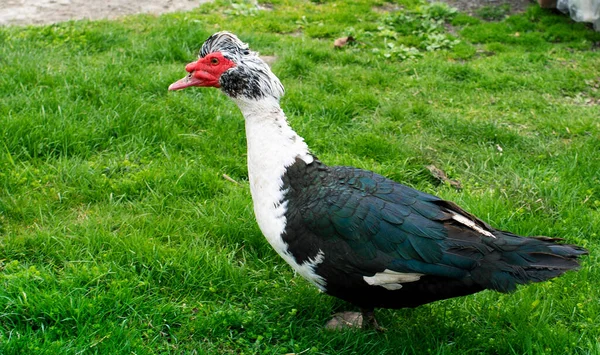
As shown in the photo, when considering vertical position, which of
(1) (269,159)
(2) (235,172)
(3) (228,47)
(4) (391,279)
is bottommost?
(2) (235,172)

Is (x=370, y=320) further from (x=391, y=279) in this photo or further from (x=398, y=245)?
(x=398, y=245)

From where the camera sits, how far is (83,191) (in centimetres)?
Answer: 450

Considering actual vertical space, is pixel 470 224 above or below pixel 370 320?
above

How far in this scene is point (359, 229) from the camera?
3.32 metres

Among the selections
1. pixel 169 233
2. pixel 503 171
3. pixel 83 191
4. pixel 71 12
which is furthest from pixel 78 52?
pixel 503 171

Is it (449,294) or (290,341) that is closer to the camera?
(449,294)

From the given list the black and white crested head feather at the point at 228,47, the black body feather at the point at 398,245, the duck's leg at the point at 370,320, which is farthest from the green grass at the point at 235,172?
the black and white crested head feather at the point at 228,47

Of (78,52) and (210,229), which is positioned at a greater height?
(78,52)

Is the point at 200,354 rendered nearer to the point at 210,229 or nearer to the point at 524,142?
the point at 210,229

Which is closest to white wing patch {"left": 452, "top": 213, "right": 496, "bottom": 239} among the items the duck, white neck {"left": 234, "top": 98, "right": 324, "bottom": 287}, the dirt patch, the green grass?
the duck

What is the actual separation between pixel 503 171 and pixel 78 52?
13.7 feet

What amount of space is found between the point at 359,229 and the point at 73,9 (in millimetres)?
5989

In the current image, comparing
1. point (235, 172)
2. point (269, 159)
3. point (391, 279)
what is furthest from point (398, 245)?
point (235, 172)

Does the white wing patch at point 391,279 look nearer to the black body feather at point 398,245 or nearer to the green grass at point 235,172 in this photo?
the black body feather at point 398,245
